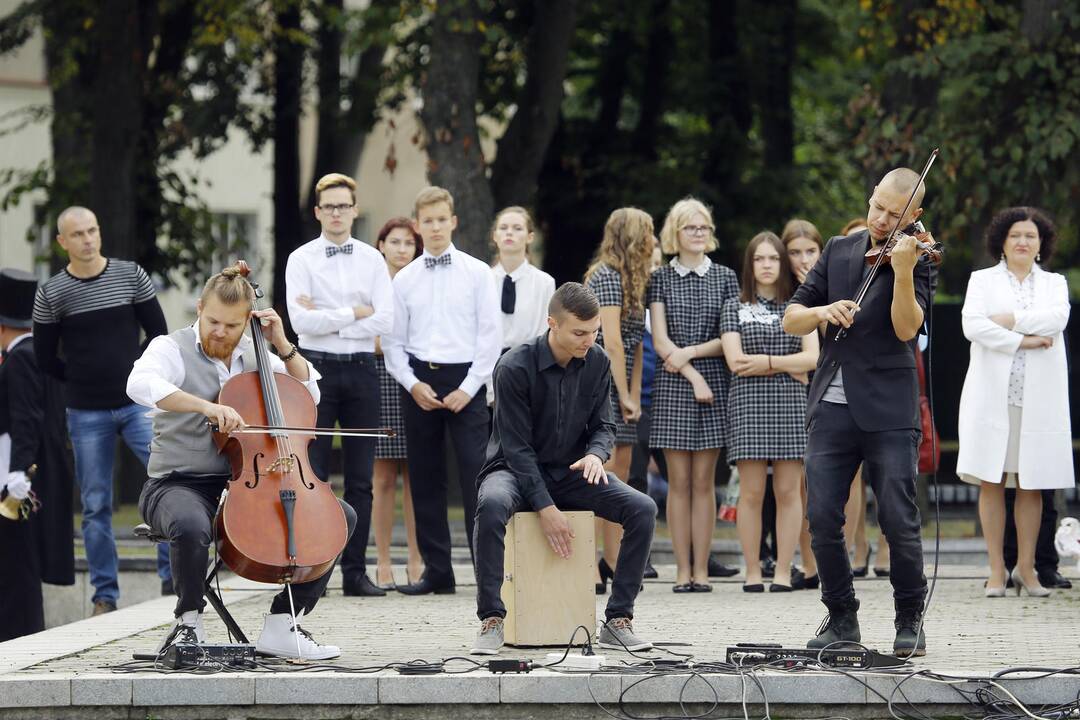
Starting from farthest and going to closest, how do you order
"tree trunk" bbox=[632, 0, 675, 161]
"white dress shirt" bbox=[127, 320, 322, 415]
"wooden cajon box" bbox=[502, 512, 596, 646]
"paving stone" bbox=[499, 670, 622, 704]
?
"tree trunk" bbox=[632, 0, 675, 161] → "wooden cajon box" bbox=[502, 512, 596, 646] → "white dress shirt" bbox=[127, 320, 322, 415] → "paving stone" bbox=[499, 670, 622, 704]

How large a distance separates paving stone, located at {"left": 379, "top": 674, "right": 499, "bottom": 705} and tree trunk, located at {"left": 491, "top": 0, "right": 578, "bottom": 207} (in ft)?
36.7

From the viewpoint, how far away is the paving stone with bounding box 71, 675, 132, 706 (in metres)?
6.11

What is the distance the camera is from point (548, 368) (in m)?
7.38

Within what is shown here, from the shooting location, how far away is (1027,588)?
31.3ft

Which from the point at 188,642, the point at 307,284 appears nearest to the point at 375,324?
the point at 307,284

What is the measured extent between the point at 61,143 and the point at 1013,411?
13184mm

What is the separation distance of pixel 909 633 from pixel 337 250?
4044mm

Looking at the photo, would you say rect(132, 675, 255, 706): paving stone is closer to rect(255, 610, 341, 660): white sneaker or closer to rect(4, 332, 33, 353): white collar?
rect(255, 610, 341, 660): white sneaker

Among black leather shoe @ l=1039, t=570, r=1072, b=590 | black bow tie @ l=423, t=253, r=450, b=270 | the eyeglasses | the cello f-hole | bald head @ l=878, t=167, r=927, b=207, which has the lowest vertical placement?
black leather shoe @ l=1039, t=570, r=1072, b=590

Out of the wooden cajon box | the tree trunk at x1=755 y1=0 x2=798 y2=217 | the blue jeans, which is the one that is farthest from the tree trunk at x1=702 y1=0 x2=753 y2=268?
the wooden cajon box

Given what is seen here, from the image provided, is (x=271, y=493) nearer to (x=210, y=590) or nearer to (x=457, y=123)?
(x=210, y=590)

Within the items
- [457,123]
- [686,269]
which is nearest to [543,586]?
[686,269]

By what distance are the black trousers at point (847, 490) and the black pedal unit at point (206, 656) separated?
226 cm

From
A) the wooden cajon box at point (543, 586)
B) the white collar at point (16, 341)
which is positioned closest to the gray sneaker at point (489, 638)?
the wooden cajon box at point (543, 586)
